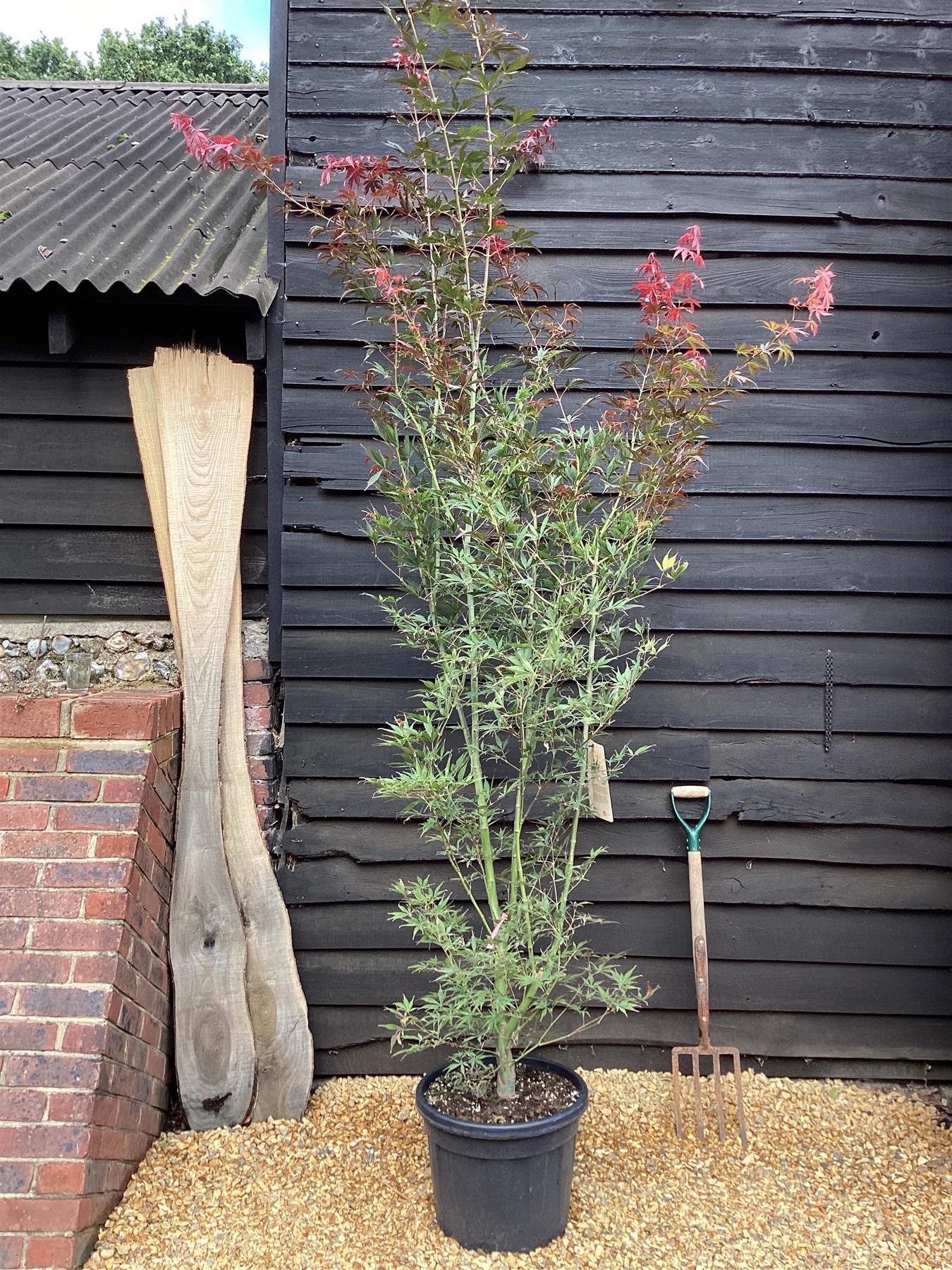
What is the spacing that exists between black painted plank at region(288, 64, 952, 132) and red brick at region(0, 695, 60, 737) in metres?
2.06

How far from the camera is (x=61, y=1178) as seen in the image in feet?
6.60

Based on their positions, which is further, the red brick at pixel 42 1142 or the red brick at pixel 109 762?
the red brick at pixel 109 762

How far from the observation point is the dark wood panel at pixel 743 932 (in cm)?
283

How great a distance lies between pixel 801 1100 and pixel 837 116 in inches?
128

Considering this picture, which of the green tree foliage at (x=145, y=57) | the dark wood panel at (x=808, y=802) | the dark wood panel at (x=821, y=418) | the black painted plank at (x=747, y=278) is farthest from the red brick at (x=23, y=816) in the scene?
the green tree foliage at (x=145, y=57)

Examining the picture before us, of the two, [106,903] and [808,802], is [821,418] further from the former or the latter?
[106,903]

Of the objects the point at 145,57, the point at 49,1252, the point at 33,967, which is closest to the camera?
the point at 49,1252

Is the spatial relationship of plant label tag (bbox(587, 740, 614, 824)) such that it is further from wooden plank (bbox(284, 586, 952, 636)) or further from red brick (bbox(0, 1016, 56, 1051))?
red brick (bbox(0, 1016, 56, 1051))

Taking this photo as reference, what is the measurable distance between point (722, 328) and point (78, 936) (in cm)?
269

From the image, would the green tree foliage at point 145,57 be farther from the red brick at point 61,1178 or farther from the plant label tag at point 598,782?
the red brick at point 61,1178

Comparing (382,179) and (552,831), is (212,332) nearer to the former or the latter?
(382,179)

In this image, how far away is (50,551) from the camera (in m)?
2.86

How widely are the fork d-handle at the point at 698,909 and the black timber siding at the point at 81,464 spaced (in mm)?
1648

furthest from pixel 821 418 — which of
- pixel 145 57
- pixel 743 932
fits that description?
pixel 145 57
